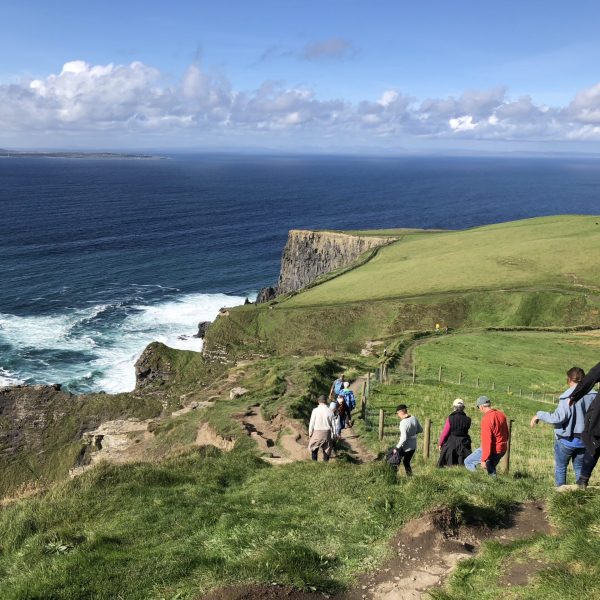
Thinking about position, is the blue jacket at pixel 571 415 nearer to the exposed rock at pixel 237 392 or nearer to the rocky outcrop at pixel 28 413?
the exposed rock at pixel 237 392

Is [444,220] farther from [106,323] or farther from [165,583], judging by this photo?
[165,583]

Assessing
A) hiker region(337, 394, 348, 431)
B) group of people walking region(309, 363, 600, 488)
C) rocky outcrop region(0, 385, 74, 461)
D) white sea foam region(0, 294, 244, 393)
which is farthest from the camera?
white sea foam region(0, 294, 244, 393)

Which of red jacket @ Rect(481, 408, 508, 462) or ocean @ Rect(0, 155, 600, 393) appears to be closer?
red jacket @ Rect(481, 408, 508, 462)

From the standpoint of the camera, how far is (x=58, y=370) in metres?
60.5

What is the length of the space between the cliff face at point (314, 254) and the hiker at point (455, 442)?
86.1 m

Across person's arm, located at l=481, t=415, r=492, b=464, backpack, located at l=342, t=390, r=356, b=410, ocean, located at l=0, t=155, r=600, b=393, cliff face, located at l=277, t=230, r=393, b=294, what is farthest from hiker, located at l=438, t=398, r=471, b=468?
cliff face, located at l=277, t=230, r=393, b=294

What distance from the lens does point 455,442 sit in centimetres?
1566

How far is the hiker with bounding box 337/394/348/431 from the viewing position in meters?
22.9

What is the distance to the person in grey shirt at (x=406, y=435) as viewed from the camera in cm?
1559

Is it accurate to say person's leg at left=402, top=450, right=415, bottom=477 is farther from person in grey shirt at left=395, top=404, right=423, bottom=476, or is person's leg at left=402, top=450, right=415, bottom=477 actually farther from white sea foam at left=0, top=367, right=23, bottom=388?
white sea foam at left=0, top=367, right=23, bottom=388

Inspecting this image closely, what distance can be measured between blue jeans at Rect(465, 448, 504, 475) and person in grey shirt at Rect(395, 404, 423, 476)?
1627 mm

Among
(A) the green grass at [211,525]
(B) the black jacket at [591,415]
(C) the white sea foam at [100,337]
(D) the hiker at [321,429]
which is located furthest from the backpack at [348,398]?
(C) the white sea foam at [100,337]

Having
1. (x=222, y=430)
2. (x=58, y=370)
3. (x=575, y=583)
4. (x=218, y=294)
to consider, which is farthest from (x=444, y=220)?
(x=575, y=583)

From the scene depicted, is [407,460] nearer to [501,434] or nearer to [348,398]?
[501,434]
